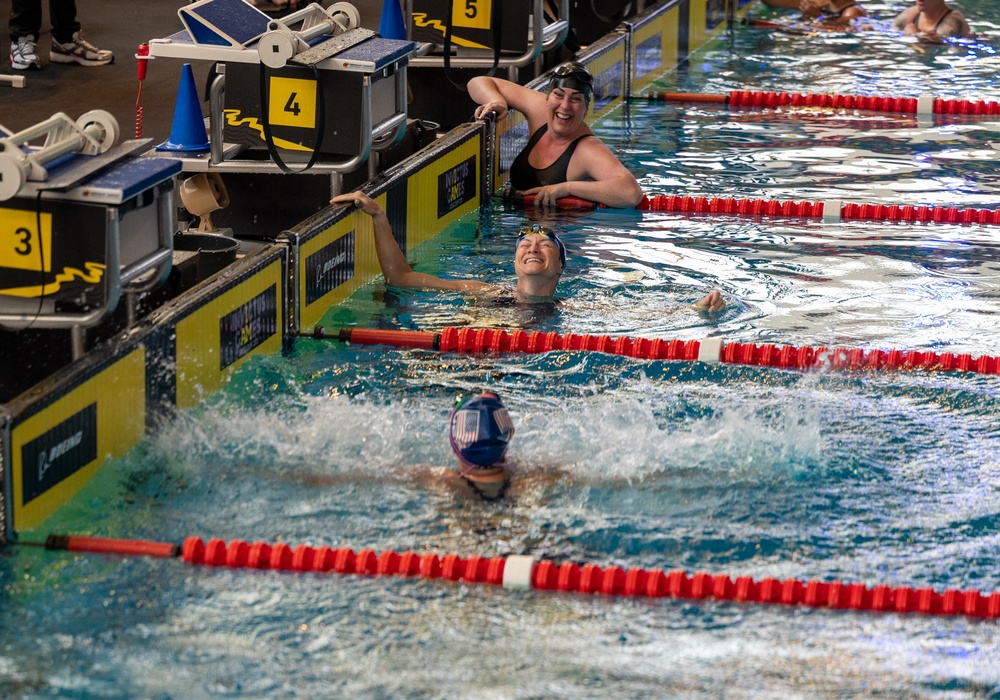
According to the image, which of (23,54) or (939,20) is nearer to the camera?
(23,54)

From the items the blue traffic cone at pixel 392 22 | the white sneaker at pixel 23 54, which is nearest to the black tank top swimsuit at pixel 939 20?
the blue traffic cone at pixel 392 22

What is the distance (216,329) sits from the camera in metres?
4.40

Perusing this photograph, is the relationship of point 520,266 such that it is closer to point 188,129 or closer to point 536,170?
point 188,129

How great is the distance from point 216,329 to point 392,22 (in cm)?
265

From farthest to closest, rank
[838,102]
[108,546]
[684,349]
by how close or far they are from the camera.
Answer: [838,102] < [684,349] < [108,546]

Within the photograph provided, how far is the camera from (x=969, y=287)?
5590 mm

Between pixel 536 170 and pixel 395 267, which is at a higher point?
pixel 536 170

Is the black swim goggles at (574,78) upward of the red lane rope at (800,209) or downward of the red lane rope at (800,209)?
upward

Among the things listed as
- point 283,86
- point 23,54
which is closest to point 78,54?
point 23,54

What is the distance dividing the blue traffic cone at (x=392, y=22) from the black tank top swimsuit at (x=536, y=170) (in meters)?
0.80

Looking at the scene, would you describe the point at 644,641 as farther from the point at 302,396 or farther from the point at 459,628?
the point at 302,396

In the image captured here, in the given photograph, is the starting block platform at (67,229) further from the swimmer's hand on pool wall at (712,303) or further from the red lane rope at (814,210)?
the red lane rope at (814,210)

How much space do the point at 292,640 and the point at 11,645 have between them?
59cm

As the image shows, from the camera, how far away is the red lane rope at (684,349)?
4.65 metres
